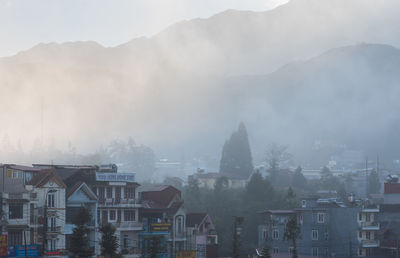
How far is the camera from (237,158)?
188625 millimetres

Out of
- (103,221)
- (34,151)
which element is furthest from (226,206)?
(34,151)

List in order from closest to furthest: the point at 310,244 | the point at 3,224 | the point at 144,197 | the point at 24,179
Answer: the point at 3,224
the point at 24,179
the point at 144,197
the point at 310,244

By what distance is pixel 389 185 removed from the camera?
114m

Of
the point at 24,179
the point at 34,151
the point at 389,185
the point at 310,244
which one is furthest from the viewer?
the point at 34,151

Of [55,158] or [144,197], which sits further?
[55,158]

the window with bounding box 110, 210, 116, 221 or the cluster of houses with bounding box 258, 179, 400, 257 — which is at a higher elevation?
the window with bounding box 110, 210, 116, 221

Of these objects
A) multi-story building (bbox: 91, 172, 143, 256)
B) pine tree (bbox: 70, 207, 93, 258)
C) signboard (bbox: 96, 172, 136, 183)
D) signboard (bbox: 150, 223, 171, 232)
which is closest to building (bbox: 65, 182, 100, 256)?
multi-story building (bbox: 91, 172, 143, 256)

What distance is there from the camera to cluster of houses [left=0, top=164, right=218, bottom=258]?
206 ft

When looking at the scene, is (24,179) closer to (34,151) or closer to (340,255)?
(340,255)

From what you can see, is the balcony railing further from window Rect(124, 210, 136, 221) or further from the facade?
window Rect(124, 210, 136, 221)

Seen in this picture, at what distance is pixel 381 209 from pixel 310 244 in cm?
1692

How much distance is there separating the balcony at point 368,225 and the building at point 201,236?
23.2 meters

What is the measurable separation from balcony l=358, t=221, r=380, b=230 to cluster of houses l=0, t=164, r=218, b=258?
2281 cm

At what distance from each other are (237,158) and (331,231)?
97.8 metres
